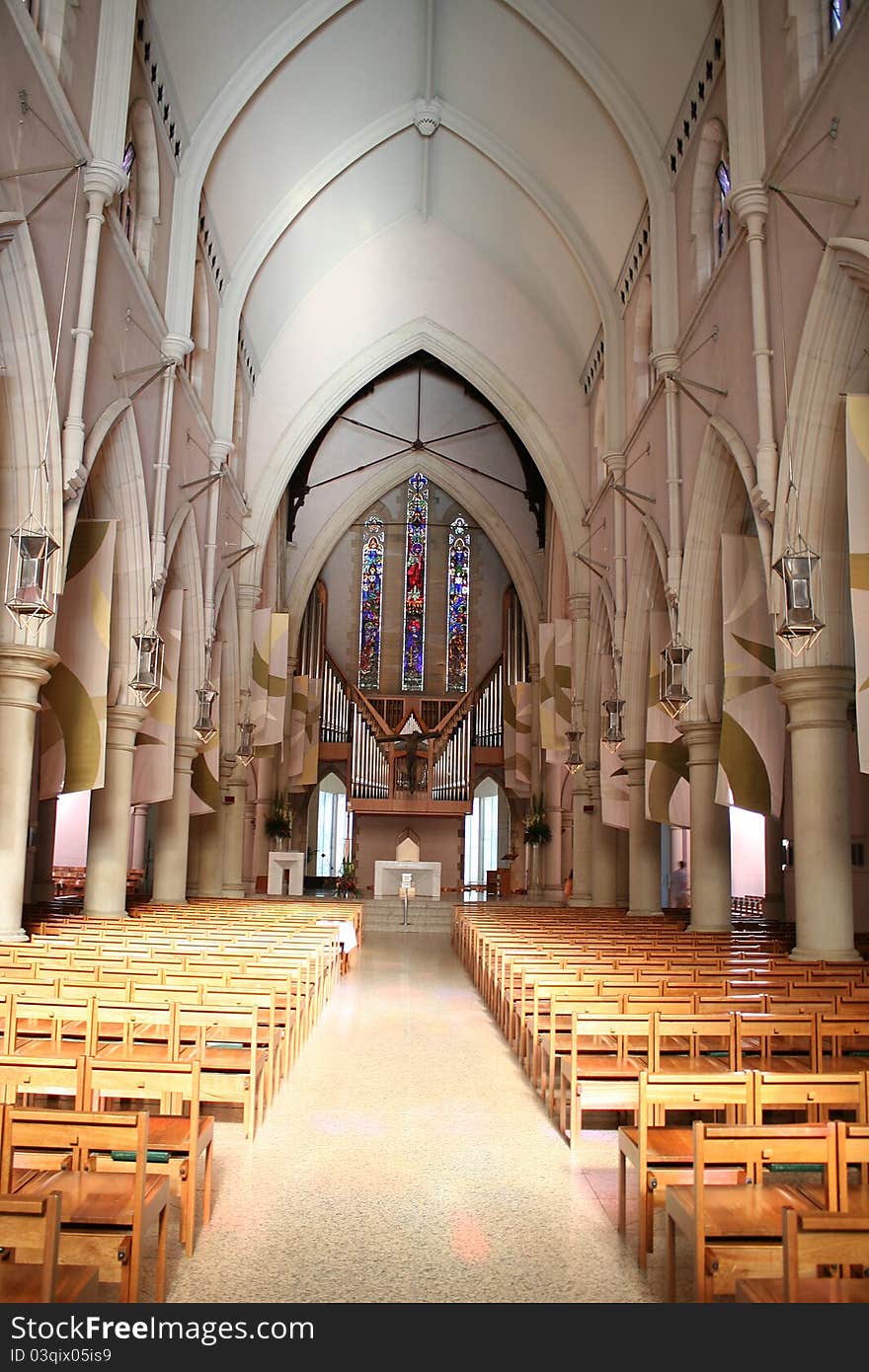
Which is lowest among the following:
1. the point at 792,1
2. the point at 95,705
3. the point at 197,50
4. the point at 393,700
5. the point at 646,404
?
the point at 95,705

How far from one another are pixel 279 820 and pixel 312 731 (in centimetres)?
333

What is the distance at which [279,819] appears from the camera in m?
28.7

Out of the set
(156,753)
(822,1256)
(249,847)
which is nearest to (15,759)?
(156,753)

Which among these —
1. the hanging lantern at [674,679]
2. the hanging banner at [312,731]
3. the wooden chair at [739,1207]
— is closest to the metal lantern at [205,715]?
the hanging lantern at [674,679]

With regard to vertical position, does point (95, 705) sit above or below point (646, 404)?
below

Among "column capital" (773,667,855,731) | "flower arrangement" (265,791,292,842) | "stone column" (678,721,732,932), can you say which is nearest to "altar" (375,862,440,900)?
"flower arrangement" (265,791,292,842)

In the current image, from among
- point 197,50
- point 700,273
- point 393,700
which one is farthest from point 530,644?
point 197,50

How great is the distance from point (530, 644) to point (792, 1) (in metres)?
19.9

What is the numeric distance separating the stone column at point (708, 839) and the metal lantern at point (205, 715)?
744 cm

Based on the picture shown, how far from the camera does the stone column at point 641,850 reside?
57.4 ft

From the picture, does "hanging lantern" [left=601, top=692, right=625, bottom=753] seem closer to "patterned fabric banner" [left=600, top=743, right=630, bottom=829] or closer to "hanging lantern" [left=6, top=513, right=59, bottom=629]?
"patterned fabric banner" [left=600, top=743, right=630, bottom=829]
